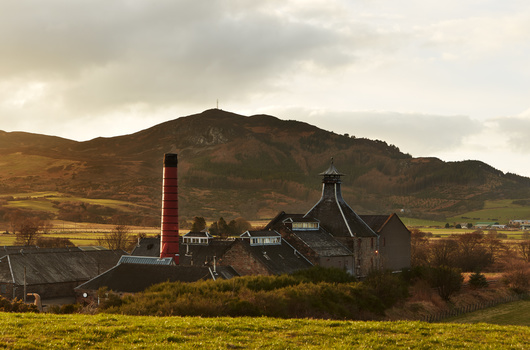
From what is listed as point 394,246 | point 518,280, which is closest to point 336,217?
point 394,246

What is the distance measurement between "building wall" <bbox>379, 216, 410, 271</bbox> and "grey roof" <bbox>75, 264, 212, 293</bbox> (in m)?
29.2

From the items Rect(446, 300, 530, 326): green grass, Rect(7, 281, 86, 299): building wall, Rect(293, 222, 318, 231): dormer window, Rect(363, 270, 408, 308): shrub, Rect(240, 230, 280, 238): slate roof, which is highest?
Rect(293, 222, 318, 231): dormer window

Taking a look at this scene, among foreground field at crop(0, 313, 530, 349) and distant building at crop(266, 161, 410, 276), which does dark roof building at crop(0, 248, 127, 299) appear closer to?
distant building at crop(266, 161, 410, 276)

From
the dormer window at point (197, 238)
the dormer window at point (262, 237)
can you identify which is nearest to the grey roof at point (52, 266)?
the dormer window at point (197, 238)

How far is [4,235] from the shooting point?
12700 cm

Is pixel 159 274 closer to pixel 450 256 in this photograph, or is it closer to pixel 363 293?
pixel 363 293

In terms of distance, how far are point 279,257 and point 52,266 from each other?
89.0 ft

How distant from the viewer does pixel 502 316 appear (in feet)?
184

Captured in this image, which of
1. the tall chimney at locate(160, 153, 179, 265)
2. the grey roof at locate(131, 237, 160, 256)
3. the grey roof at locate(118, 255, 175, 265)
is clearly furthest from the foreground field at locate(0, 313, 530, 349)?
the grey roof at locate(131, 237, 160, 256)

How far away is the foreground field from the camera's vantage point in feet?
52.9

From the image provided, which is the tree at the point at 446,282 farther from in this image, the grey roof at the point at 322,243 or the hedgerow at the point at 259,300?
the hedgerow at the point at 259,300

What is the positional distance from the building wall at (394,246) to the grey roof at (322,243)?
813 centimetres

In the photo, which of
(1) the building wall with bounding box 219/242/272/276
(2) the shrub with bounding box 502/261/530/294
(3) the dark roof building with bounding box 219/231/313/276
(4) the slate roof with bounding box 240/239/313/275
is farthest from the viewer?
(2) the shrub with bounding box 502/261/530/294

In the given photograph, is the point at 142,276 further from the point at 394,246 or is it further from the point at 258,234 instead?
the point at 394,246
